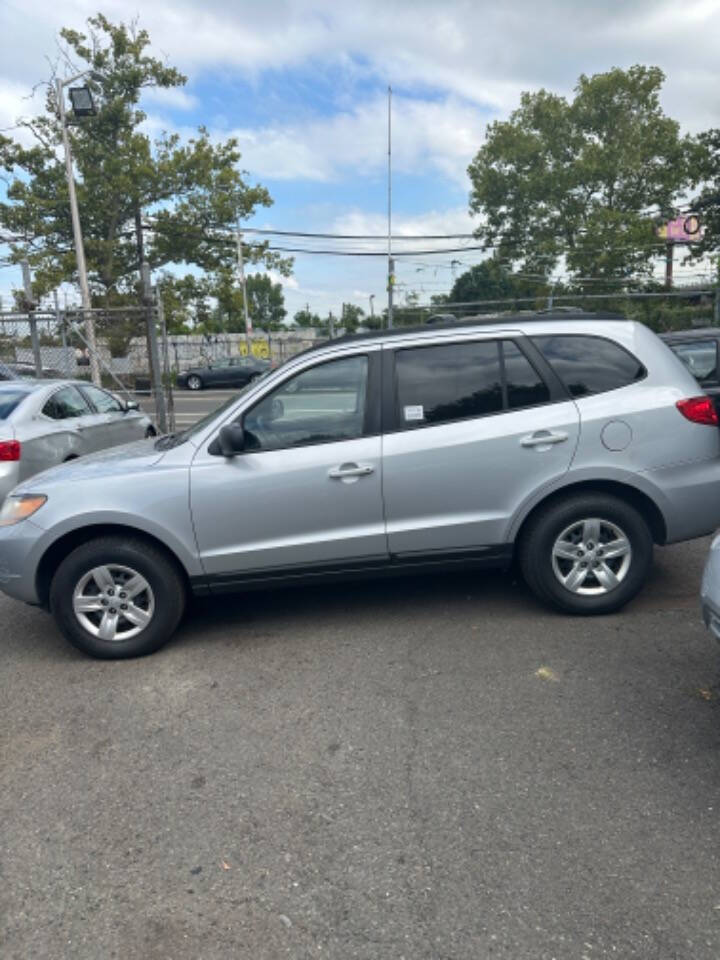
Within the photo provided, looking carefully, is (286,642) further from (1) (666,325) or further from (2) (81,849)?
(1) (666,325)

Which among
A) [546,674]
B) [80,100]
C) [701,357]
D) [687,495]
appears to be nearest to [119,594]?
[546,674]

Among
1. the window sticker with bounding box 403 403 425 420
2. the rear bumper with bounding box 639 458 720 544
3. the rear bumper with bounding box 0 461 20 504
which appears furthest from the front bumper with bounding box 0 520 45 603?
the rear bumper with bounding box 639 458 720 544

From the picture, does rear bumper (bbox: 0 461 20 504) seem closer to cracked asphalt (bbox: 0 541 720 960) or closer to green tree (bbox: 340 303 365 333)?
cracked asphalt (bbox: 0 541 720 960)

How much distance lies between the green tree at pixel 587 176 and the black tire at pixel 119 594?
122 feet

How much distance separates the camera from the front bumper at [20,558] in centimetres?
393

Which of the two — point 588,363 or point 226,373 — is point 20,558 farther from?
point 226,373

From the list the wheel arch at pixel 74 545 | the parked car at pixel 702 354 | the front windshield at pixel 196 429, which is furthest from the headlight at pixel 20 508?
the parked car at pixel 702 354

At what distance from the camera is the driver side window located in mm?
4086

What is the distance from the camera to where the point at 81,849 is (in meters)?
2.50

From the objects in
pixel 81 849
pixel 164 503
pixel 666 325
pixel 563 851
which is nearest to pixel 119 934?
pixel 81 849

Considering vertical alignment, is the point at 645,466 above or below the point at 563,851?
above

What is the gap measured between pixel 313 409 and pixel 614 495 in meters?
1.90

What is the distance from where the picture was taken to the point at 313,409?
13.6ft

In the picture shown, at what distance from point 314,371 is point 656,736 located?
2632mm
